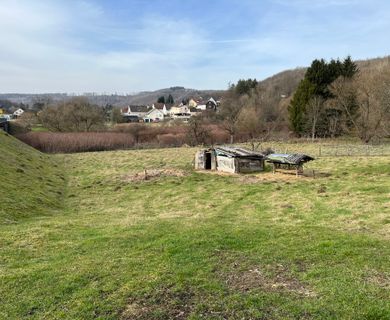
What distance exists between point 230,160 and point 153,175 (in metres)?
5.34

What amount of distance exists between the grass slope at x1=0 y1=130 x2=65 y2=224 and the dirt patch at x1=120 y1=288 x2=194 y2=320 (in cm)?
937

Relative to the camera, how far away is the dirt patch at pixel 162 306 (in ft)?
20.8

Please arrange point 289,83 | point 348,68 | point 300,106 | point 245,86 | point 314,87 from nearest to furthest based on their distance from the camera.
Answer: point 314,87 < point 300,106 < point 348,68 < point 245,86 < point 289,83

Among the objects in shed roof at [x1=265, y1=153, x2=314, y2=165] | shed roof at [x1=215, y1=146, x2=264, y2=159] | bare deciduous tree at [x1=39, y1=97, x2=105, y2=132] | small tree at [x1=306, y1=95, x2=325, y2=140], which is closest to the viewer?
shed roof at [x1=265, y1=153, x2=314, y2=165]

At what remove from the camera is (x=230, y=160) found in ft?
88.5

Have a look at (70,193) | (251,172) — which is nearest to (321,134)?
(251,172)

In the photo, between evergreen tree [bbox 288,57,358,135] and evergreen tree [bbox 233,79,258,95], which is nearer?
evergreen tree [bbox 288,57,358,135]

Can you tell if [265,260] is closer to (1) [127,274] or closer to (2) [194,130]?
(1) [127,274]

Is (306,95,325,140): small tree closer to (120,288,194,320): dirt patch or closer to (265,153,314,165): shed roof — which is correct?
(265,153,314,165): shed roof

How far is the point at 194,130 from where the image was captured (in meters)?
52.8

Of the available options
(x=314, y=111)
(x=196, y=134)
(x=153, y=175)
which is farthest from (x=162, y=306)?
(x=314, y=111)

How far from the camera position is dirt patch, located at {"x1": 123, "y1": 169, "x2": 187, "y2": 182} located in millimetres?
25328

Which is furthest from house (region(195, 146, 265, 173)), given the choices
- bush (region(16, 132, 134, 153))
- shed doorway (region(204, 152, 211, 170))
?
bush (region(16, 132, 134, 153))

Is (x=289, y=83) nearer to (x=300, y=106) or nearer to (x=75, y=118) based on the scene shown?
(x=300, y=106)
